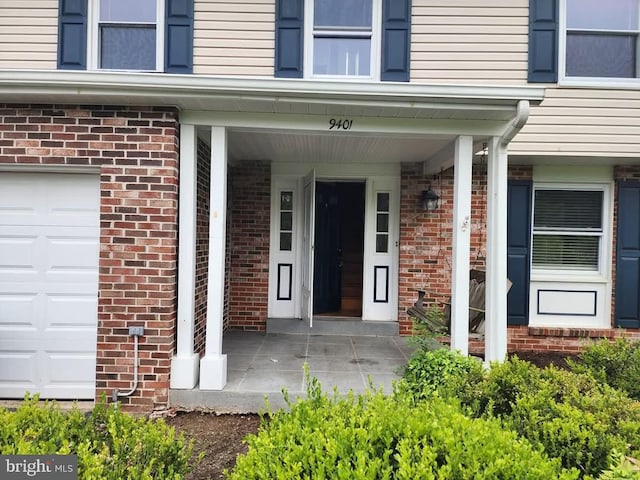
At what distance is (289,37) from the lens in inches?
206

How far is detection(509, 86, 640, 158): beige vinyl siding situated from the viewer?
516cm

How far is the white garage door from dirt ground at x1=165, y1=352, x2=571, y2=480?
3.55 ft

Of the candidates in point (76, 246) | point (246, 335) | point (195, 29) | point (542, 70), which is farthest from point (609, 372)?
point (195, 29)

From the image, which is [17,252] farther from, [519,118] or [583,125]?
[583,125]

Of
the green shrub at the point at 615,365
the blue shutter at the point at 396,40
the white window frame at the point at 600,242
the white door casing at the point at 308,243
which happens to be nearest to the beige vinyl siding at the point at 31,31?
the white door casing at the point at 308,243

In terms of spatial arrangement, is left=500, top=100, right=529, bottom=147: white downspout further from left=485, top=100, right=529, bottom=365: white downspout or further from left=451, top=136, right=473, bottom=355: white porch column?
left=451, top=136, right=473, bottom=355: white porch column

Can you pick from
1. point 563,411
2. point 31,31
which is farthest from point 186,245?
point 31,31

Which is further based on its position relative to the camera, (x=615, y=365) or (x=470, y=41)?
(x=470, y=41)

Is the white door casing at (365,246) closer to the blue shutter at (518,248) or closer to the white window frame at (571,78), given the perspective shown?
the blue shutter at (518,248)

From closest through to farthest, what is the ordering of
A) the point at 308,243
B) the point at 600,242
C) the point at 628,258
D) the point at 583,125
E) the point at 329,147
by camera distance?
the point at 329,147, the point at 583,125, the point at 628,258, the point at 600,242, the point at 308,243

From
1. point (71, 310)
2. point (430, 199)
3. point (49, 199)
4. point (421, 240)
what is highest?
point (430, 199)

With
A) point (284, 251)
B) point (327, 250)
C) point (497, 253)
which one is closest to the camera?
point (497, 253)

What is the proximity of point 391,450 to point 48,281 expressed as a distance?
3520mm

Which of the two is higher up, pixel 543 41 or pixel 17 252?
pixel 543 41
